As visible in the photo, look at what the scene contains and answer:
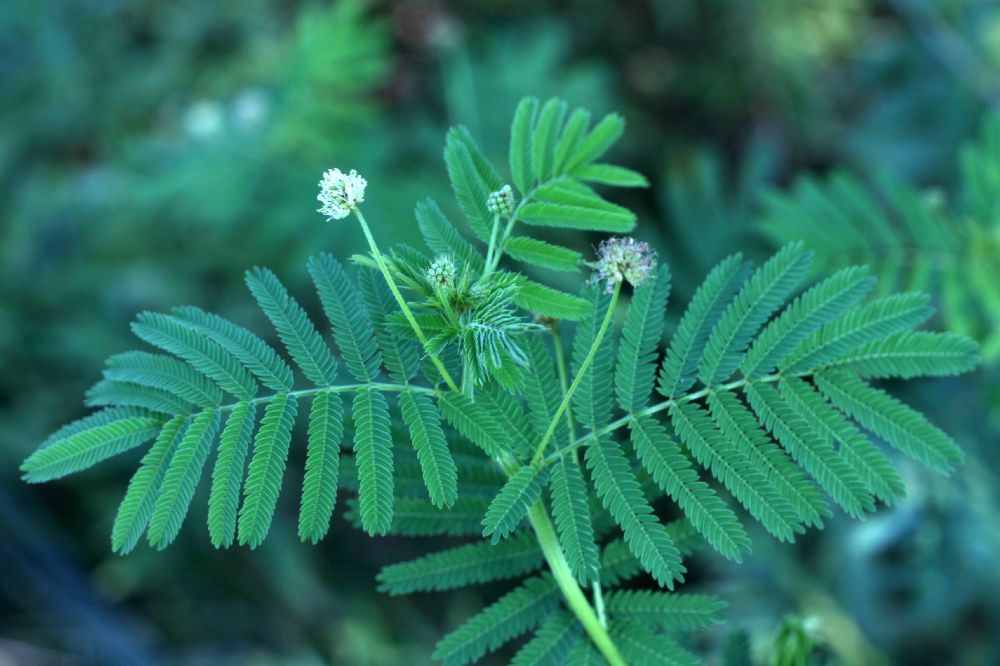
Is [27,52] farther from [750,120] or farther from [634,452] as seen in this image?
[634,452]

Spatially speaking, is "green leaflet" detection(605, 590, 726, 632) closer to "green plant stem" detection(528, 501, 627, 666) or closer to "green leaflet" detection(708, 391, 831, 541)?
"green plant stem" detection(528, 501, 627, 666)

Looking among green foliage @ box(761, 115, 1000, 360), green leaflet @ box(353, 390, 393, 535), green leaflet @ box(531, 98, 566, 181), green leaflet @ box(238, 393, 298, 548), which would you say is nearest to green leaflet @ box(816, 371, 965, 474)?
green leaflet @ box(531, 98, 566, 181)

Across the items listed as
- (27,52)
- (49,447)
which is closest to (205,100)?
(27,52)

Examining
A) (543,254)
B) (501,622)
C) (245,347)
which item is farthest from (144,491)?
(543,254)

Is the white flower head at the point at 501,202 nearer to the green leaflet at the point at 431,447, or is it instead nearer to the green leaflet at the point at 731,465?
the green leaflet at the point at 431,447

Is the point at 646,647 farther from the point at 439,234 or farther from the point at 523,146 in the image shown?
the point at 523,146

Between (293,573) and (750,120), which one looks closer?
(293,573)

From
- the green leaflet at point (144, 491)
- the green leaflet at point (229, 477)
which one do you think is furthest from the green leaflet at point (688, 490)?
the green leaflet at point (144, 491)
